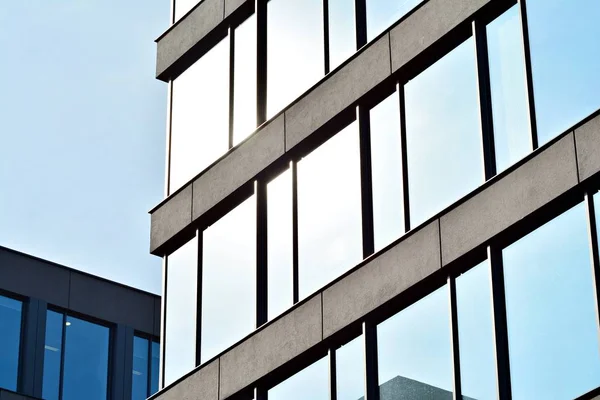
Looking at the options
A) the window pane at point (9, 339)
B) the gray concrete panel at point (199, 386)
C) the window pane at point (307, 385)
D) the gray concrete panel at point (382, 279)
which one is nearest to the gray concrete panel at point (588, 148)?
the gray concrete panel at point (382, 279)

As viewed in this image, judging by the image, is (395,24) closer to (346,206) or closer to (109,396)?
(346,206)

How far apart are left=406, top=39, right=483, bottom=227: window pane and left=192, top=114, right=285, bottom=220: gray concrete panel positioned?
382 cm

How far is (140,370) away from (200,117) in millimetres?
19666

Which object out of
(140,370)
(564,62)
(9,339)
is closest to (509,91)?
(564,62)

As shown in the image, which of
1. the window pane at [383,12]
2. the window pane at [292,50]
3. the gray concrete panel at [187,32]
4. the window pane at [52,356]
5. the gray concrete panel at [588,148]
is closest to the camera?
the gray concrete panel at [588,148]

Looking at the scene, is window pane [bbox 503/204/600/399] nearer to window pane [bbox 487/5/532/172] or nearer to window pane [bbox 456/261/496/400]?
window pane [bbox 456/261/496/400]

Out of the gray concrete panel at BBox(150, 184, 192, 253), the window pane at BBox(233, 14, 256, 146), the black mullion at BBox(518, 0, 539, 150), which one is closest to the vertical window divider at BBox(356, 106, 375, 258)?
the window pane at BBox(233, 14, 256, 146)

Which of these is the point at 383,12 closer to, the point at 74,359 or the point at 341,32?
the point at 341,32

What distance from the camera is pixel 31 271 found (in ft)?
153

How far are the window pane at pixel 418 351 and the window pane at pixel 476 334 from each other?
1.06ft

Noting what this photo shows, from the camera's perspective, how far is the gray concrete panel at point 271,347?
1026 inches

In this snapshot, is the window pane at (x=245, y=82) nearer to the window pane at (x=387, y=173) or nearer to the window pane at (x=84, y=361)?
the window pane at (x=387, y=173)

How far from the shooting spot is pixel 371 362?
965 inches

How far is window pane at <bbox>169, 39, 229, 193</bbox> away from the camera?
30891mm
